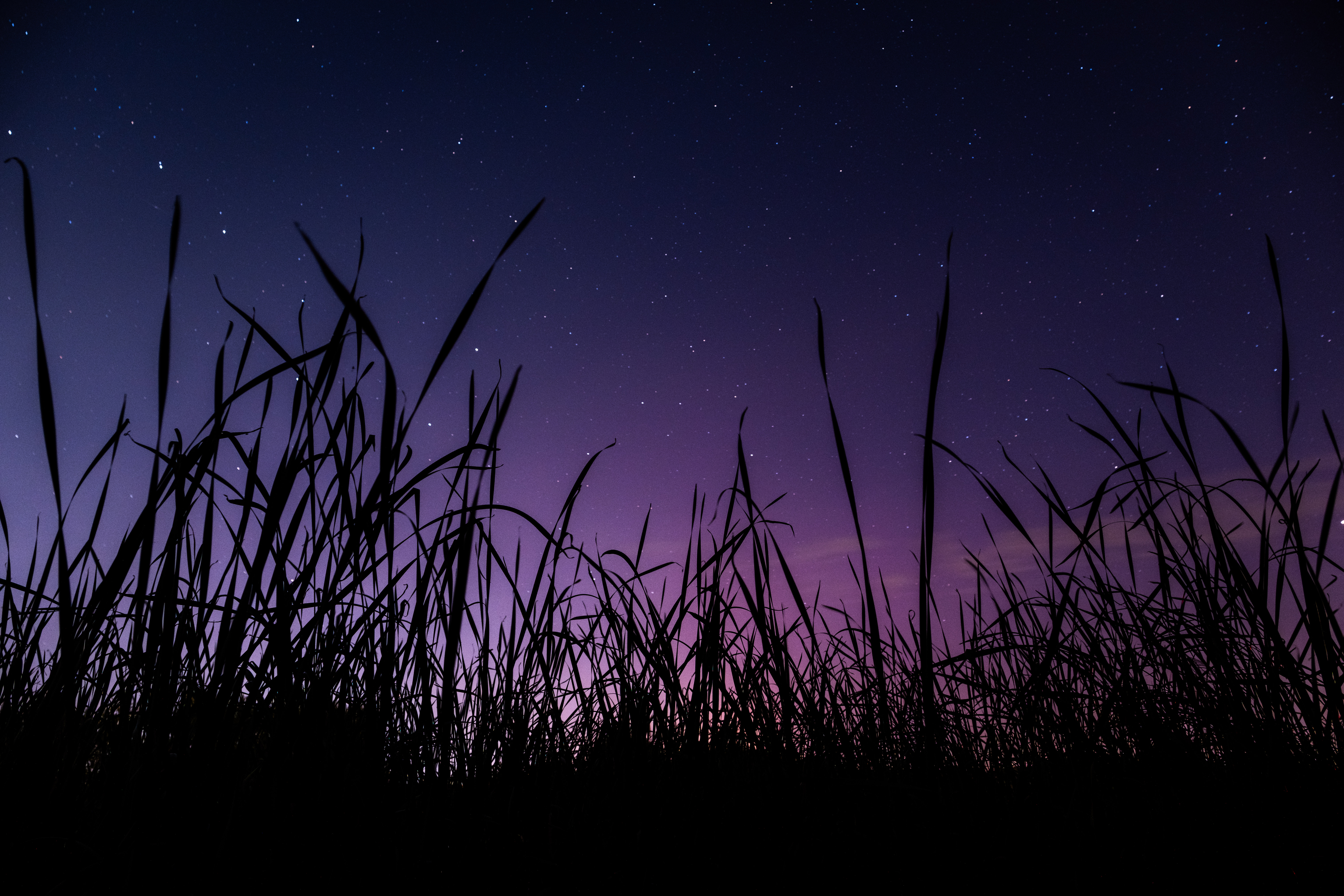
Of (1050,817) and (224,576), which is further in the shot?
(224,576)

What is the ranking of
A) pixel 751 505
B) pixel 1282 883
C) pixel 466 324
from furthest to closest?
pixel 751 505 < pixel 466 324 < pixel 1282 883

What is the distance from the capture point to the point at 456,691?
3.29 feet

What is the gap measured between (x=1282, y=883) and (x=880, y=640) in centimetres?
42

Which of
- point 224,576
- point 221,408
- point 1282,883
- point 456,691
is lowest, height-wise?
point 1282,883

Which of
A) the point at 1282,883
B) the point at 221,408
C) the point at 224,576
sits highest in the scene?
the point at 221,408

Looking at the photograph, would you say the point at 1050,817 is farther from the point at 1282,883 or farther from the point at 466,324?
the point at 466,324

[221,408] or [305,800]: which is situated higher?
[221,408]

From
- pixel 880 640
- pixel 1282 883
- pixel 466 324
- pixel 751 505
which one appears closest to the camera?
pixel 1282 883

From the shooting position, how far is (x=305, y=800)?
0.71m

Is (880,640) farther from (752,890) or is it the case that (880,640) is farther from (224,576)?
(224,576)

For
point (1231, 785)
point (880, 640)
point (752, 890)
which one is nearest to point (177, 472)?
point (752, 890)

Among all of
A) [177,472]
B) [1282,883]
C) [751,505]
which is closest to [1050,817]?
[1282,883]

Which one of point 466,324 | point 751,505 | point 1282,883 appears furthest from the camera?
point 751,505

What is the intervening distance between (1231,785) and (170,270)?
1.34 m
